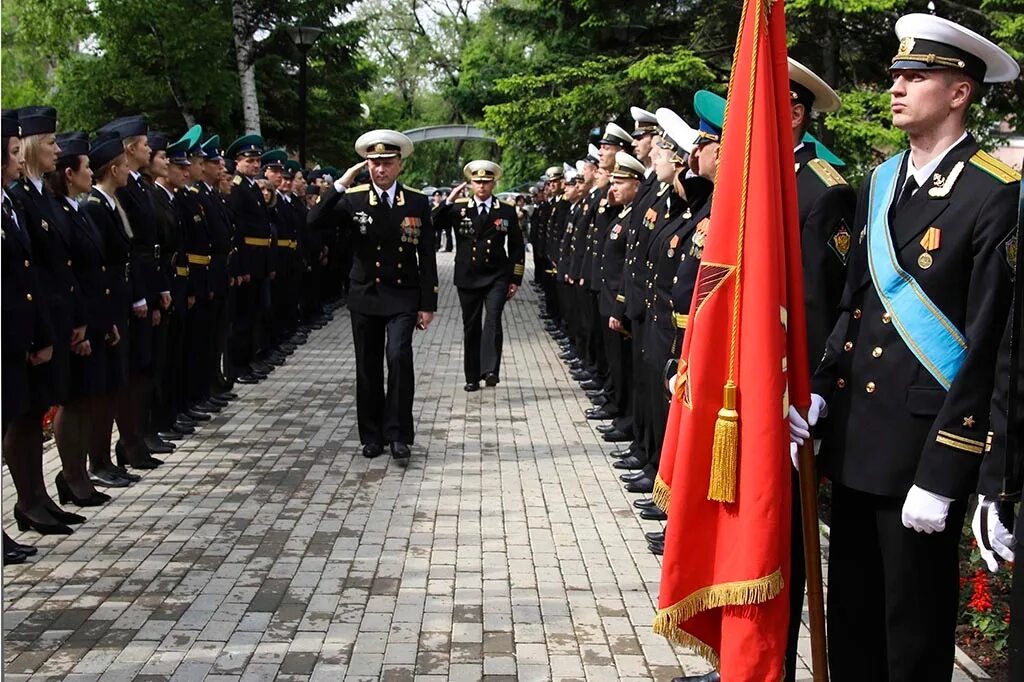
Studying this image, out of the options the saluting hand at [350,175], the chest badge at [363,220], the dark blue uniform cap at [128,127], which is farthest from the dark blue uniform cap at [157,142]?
the chest badge at [363,220]

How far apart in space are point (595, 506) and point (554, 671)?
301 cm

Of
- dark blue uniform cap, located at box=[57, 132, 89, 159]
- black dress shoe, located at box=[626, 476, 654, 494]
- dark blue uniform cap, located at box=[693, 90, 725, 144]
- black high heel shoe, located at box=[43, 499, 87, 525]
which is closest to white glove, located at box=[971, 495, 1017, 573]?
dark blue uniform cap, located at box=[693, 90, 725, 144]

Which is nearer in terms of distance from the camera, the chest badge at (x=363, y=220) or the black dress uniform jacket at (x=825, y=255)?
the black dress uniform jacket at (x=825, y=255)

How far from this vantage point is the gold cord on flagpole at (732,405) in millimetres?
3826

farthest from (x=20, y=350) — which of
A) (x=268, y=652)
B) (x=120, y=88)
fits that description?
(x=120, y=88)

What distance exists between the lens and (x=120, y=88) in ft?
73.9

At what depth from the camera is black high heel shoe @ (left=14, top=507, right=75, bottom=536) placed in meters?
7.04

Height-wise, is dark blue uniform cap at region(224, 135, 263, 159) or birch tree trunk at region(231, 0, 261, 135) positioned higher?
birch tree trunk at region(231, 0, 261, 135)

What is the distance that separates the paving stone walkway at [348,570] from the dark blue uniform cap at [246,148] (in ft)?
11.9

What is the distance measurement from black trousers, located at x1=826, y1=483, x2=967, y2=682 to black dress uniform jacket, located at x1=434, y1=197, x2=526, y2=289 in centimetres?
940

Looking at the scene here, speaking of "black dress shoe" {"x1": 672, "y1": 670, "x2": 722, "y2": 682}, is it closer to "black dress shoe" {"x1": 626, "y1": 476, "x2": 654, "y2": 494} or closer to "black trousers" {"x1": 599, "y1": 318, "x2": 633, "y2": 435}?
"black dress shoe" {"x1": 626, "y1": 476, "x2": 654, "y2": 494}

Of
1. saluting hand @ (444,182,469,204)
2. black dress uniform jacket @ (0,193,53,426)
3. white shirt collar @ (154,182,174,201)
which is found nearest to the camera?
black dress uniform jacket @ (0,193,53,426)

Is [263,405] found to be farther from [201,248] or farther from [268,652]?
[268,652]

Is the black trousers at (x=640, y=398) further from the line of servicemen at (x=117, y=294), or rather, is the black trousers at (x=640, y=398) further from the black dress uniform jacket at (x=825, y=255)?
the black dress uniform jacket at (x=825, y=255)
